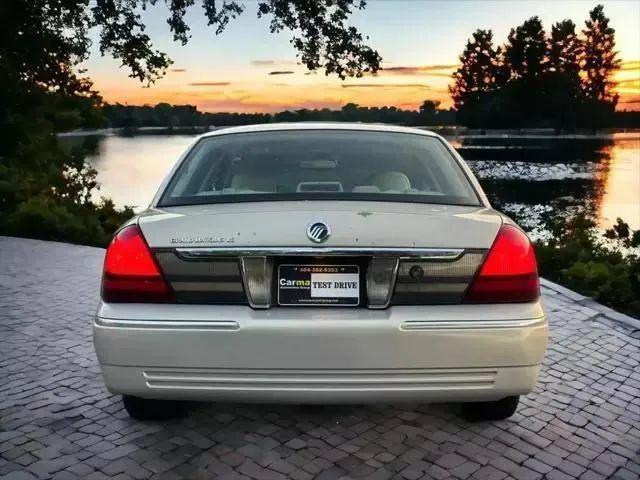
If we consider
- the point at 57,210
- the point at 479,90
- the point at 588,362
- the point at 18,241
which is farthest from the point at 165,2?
the point at 479,90

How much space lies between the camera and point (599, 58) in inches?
4311

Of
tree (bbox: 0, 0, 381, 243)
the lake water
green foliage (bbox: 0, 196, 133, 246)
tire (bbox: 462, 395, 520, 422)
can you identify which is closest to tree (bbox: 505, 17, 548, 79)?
the lake water

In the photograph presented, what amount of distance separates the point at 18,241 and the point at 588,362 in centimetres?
994

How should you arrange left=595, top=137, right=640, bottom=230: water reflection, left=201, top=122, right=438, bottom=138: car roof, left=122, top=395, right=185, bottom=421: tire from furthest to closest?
1. left=595, top=137, right=640, bottom=230: water reflection
2. left=201, top=122, right=438, bottom=138: car roof
3. left=122, top=395, right=185, bottom=421: tire

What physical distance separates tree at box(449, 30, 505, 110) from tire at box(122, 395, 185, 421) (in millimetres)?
119167

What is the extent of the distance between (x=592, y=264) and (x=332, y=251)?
25.2ft

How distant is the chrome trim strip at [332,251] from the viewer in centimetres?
304

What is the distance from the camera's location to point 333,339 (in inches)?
119

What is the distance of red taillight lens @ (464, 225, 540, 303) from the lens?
315cm

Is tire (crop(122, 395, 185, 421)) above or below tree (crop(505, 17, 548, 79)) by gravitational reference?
below

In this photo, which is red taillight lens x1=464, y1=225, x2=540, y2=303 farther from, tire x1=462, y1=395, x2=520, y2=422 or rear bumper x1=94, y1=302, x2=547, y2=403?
tire x1=462, y1=395, x2=520, y2=422

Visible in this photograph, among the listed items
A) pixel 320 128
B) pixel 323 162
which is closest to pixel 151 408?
pixel 323 162

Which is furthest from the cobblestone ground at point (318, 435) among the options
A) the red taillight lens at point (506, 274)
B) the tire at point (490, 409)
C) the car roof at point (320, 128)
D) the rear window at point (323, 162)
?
the car roof at point (320, 128)

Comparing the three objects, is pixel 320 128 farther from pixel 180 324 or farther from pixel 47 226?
pixel 47 226
